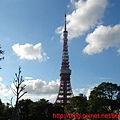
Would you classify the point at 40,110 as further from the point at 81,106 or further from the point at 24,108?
the point at 81,106

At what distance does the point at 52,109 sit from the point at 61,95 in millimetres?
35245

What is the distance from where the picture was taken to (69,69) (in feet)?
362

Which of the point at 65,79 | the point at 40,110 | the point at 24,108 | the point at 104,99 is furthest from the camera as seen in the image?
the point at 65,79

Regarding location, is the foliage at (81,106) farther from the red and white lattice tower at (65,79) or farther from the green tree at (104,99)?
the red and white lattice tower at (65,79)

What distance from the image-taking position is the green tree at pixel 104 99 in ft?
174

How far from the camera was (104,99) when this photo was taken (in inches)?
2094

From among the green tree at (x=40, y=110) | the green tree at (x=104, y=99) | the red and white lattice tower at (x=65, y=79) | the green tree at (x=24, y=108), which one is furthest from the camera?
the red and white lattice tower at (x=65, y=79)

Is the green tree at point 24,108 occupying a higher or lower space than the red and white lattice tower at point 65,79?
lower

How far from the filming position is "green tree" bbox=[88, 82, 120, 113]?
53031mm

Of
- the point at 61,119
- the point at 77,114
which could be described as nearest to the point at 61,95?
the point at 61,119

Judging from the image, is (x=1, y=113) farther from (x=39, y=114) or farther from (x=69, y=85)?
(x=69, y=85)

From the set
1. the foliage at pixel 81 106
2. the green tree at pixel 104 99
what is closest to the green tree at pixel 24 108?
the foliage at pixel 81 106

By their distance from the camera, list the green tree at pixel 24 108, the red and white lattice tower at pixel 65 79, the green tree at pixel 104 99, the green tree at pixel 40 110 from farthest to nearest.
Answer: the red and white lattice tower at pixel 65 79
the green tree at pixel 24 108
the green tree at pixel 40 110
the green tree at pixel 104 99

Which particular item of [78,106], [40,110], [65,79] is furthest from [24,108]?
[65,79]
